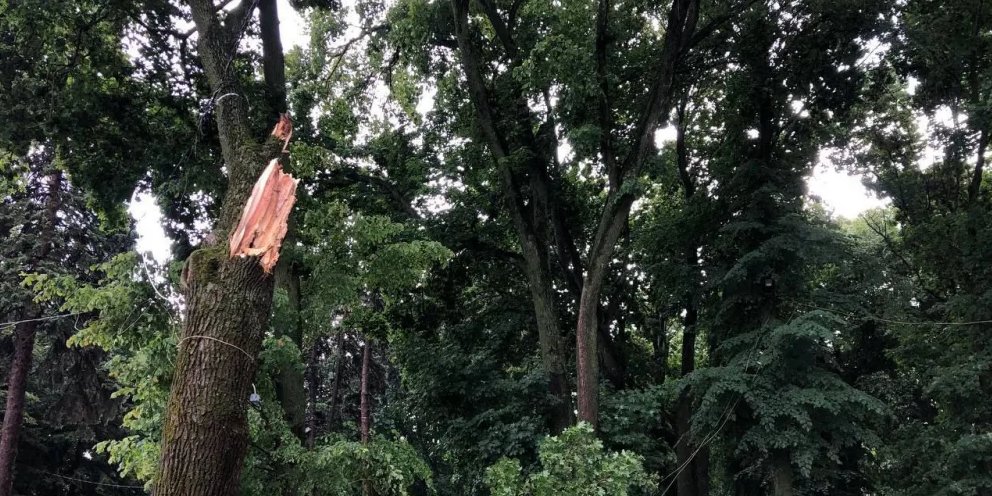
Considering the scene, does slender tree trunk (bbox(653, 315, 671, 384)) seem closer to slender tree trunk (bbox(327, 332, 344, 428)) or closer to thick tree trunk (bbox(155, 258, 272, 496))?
slender tree trunk (bbox(327, 332, 344, 428))

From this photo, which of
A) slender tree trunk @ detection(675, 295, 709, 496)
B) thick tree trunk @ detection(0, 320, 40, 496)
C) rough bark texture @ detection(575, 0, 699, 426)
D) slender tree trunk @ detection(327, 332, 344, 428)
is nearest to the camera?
rough bark texture @ detection(575, 0, 699, 426)

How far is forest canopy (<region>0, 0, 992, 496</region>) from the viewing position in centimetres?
558

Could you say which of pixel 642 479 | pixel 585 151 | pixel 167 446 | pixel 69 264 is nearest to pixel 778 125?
pixel 585 151

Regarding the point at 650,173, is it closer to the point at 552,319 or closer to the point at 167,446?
the point at 552,319

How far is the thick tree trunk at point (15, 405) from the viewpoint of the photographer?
1080 cm

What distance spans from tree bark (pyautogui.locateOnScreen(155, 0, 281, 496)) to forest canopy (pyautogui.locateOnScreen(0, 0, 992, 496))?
24 millimetres

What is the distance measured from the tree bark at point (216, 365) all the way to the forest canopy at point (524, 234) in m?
0.02

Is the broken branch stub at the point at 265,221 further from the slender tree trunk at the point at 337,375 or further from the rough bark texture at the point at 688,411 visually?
the slender tree trunk at the point at 337,375

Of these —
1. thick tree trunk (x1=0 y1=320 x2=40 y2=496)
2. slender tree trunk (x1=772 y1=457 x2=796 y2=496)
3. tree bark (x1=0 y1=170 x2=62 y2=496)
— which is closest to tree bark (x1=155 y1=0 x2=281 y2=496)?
slender tree trunk (x1=772 y1=457 x2=796 y2=496)

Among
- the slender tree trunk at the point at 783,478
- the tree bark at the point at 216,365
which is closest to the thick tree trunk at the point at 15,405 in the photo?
the tree bark at the point at 216,365

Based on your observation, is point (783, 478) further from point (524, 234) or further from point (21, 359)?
point (21, 359)

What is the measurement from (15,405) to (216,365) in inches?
406

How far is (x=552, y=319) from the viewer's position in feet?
29.3

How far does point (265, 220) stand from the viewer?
12.8 feet
